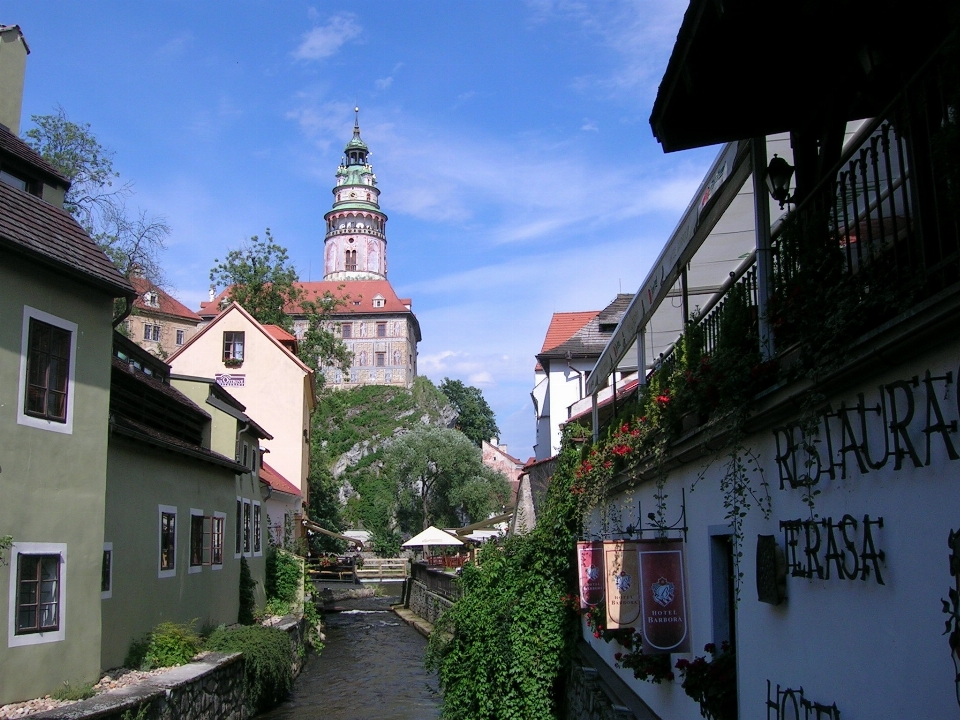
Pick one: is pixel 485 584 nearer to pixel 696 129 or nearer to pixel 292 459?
pixel 696 129

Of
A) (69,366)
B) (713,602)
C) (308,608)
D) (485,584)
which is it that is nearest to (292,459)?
(308,608)

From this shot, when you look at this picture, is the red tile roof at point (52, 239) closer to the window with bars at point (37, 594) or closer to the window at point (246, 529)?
the window with bars at point (37, 594)

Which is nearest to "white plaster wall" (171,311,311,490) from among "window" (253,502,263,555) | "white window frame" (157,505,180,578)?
"window" (253,502,263,555)

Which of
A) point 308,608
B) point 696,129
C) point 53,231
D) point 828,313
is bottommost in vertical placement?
point 308,608

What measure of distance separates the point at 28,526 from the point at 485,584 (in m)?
6.77

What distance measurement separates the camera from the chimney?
45.7 feet

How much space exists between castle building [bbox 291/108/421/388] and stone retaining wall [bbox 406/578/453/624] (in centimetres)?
5312

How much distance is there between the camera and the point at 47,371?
11.3 m

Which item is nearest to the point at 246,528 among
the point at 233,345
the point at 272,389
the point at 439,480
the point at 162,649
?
the point at 162,649

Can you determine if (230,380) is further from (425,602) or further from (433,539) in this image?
(433,539)

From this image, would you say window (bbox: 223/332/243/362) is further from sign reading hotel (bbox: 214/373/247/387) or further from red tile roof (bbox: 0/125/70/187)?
red tile roof (bbox: 0/125/70/187)

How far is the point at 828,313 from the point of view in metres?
4.60

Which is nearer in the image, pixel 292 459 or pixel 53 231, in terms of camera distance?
pixel 53 231

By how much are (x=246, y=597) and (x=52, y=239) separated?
1298 cm
